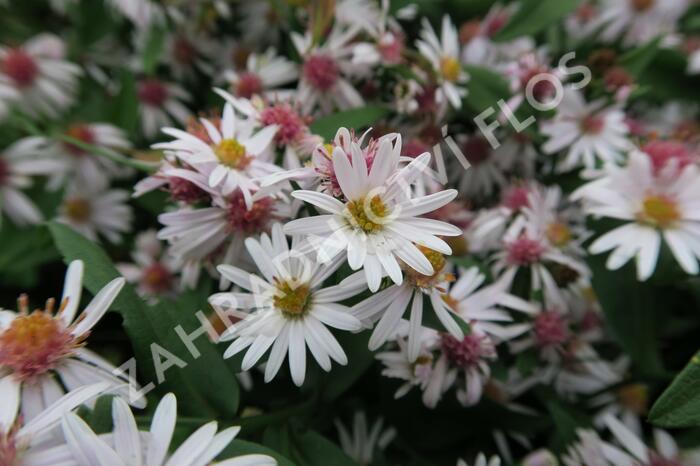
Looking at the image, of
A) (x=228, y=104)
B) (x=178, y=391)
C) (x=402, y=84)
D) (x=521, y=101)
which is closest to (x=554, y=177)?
(x=521, y=101)

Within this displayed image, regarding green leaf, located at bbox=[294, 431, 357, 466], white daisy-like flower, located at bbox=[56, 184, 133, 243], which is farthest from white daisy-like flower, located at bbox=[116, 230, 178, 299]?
green leaf, located at bbox=[294, 431, 357, 466]

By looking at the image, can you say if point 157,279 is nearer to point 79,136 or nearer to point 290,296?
point 79,136

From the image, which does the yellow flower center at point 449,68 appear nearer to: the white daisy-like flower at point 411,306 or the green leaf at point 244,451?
the white daisy-like flower at point 411,306

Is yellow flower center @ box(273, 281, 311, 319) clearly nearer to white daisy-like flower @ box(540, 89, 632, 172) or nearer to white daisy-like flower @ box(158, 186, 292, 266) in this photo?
white daisy-like flower @ box(158, 186, 292, 266)

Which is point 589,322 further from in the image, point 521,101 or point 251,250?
point 251,250

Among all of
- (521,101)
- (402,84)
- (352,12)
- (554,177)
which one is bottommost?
(554,177)

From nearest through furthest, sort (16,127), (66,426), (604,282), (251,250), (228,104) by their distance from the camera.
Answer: (66,426), (251,250), (228,104), (604,282), (16,127)
